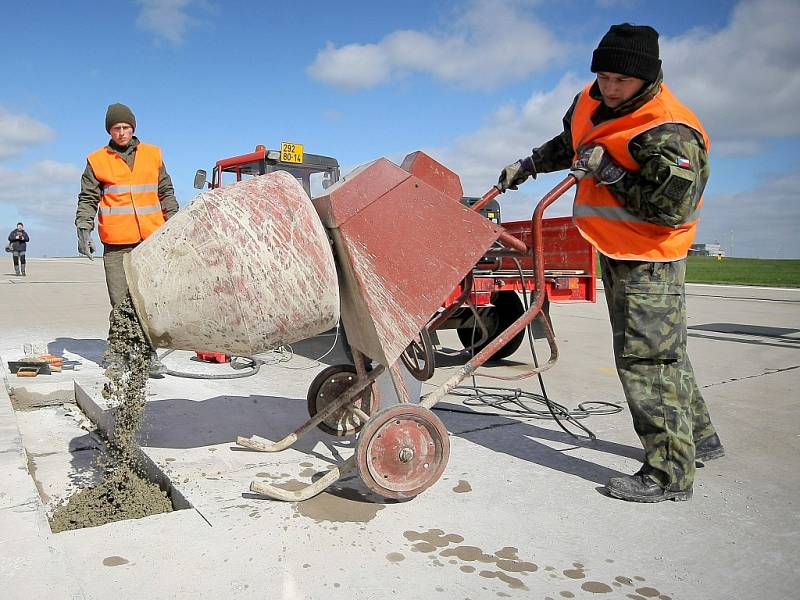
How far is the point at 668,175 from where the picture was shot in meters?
2.36

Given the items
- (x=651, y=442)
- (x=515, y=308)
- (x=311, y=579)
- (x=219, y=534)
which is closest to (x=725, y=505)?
(x=651, y=442)

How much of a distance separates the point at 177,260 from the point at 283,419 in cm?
164

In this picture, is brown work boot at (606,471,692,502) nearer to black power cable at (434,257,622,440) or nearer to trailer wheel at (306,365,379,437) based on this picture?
black power cable at (434,257,622,440)

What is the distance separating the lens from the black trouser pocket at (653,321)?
2621 mm

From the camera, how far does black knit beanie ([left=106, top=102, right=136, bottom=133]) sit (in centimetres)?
441

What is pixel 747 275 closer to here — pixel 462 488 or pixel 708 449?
pixel 708 449

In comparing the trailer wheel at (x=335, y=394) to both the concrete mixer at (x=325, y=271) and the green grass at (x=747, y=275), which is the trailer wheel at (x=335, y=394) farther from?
the green grass at (x=747, y=275)

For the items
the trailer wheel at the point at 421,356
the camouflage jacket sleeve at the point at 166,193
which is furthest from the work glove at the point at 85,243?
→ the trailer wheel at the point at 421,356

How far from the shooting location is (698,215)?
2.64 meters

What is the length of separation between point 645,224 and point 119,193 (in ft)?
11.6

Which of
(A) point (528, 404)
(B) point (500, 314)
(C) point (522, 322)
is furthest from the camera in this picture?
(B) point (500, 314)

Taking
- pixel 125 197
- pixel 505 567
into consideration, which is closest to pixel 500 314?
pixel 125 197

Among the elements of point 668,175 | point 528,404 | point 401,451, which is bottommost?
point 528,404

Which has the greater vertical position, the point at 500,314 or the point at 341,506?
the point at 500,314
